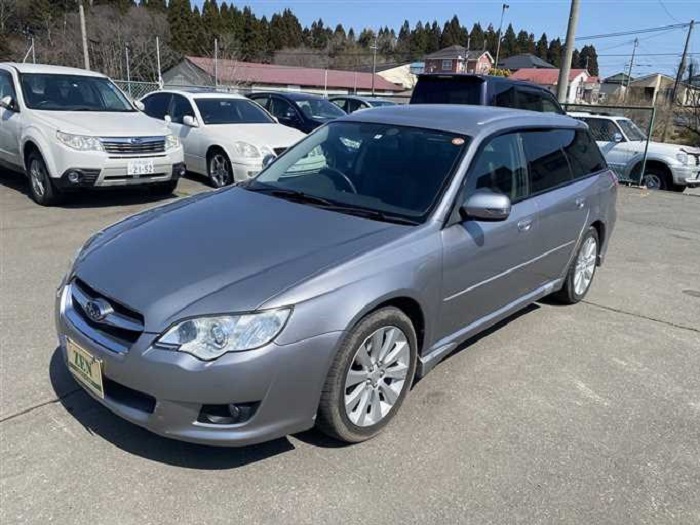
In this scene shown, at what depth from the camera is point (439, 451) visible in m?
2.87

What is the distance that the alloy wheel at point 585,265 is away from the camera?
4.86 meters

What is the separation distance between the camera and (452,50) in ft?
276

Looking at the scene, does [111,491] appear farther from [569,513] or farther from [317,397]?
[569,513]

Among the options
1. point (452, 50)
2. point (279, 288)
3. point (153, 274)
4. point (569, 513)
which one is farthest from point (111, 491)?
point (452, 50)

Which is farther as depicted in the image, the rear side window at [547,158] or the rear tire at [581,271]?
the rear tire at [581,271]

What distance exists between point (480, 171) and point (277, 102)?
31.4 feet

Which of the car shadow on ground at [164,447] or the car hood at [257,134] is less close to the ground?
the car hood at [257,134]

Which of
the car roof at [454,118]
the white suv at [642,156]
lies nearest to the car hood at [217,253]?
the car roof at [454,118]

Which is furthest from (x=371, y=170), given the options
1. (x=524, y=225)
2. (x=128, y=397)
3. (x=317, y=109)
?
(x=317, y=109)

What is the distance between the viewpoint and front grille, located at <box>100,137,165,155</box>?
6.94 meters

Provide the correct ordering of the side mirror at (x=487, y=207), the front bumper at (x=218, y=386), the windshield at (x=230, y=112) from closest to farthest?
the front bumper at (x=218, y=386), the side mirror at (x=487, y=207), the windshield at (x=230, y=112)

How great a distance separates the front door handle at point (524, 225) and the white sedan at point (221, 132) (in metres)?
5.03

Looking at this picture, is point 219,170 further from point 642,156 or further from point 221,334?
point 642,156

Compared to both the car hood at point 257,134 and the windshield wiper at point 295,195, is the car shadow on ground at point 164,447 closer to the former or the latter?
the windshield wiper at point 295,195
